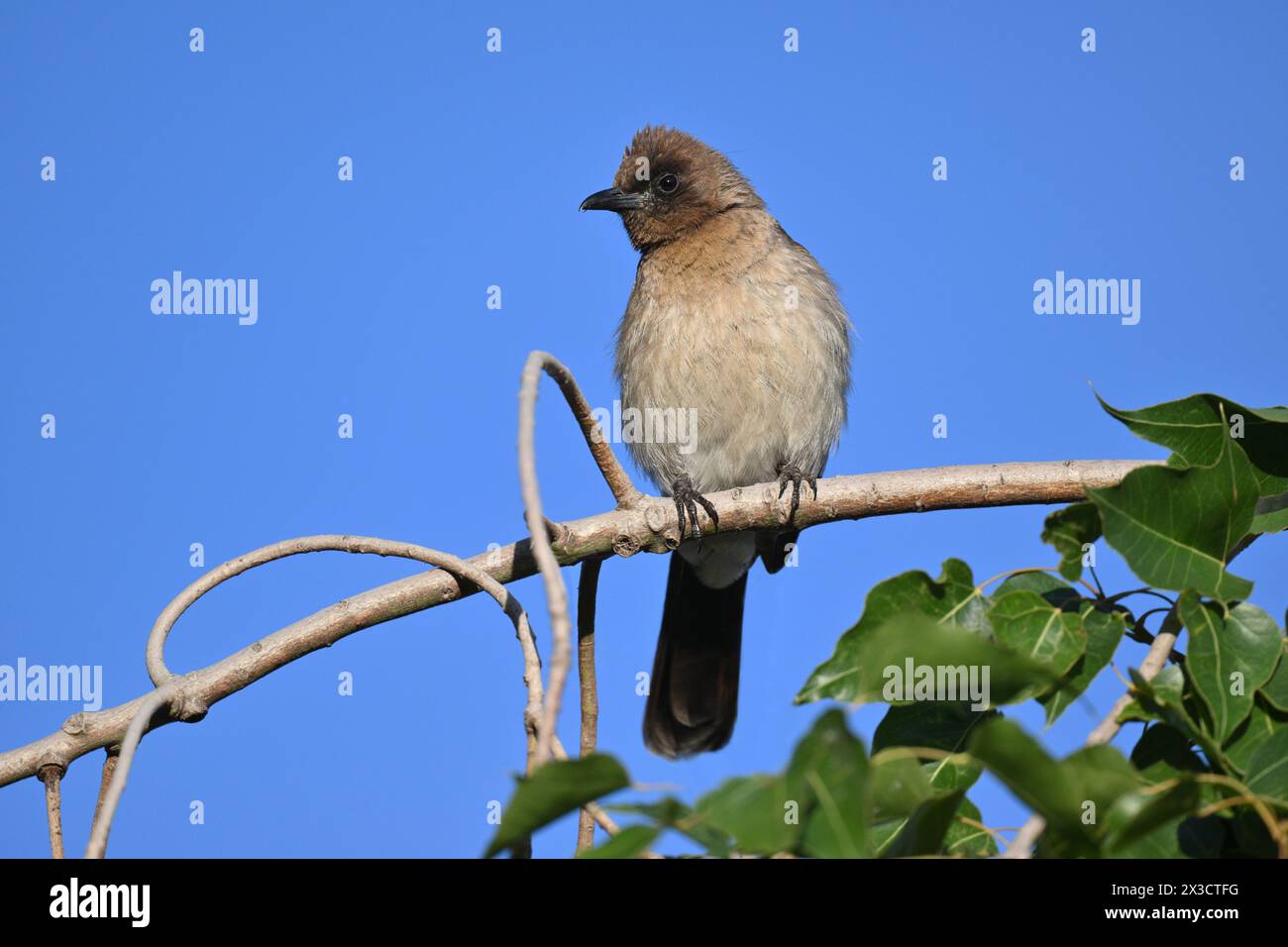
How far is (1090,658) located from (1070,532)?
22 centimetres

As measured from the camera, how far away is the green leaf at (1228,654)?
5.62ft

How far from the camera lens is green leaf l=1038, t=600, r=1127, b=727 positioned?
1.93 meters

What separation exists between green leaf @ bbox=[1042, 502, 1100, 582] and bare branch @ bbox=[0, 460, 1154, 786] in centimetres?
55

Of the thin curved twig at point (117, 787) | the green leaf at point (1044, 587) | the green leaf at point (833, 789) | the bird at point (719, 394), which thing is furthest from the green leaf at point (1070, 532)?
the bird at point (719, 394)

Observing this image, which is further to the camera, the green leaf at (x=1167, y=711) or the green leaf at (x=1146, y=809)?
the green leaf at (x=1167, y=711)

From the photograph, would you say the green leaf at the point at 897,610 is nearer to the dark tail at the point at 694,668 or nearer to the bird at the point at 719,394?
the bird at the point at 719,394

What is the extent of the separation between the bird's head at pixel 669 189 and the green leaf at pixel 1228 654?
455cm

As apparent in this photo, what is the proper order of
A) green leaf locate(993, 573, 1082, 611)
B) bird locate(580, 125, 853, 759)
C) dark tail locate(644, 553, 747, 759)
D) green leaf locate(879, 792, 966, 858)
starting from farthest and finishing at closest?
bird locate(580, 125, 853, 759) → dark tail locate(644, 553, 747, 759) → green leaf locate(993, 573, 1082, 611) → green leaf locate(879, 792, 966, 858)

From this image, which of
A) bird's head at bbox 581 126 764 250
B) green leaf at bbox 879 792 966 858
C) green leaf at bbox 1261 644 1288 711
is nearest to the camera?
green leaf at bbox 879 792 966 858

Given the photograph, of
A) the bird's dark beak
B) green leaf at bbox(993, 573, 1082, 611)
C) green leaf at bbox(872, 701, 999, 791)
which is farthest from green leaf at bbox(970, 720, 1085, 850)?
the bird's dark beak

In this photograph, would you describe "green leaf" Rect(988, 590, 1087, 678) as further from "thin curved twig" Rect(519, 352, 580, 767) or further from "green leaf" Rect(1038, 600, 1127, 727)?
"thin curved twig" Rect(519, 352, 580, 767)
